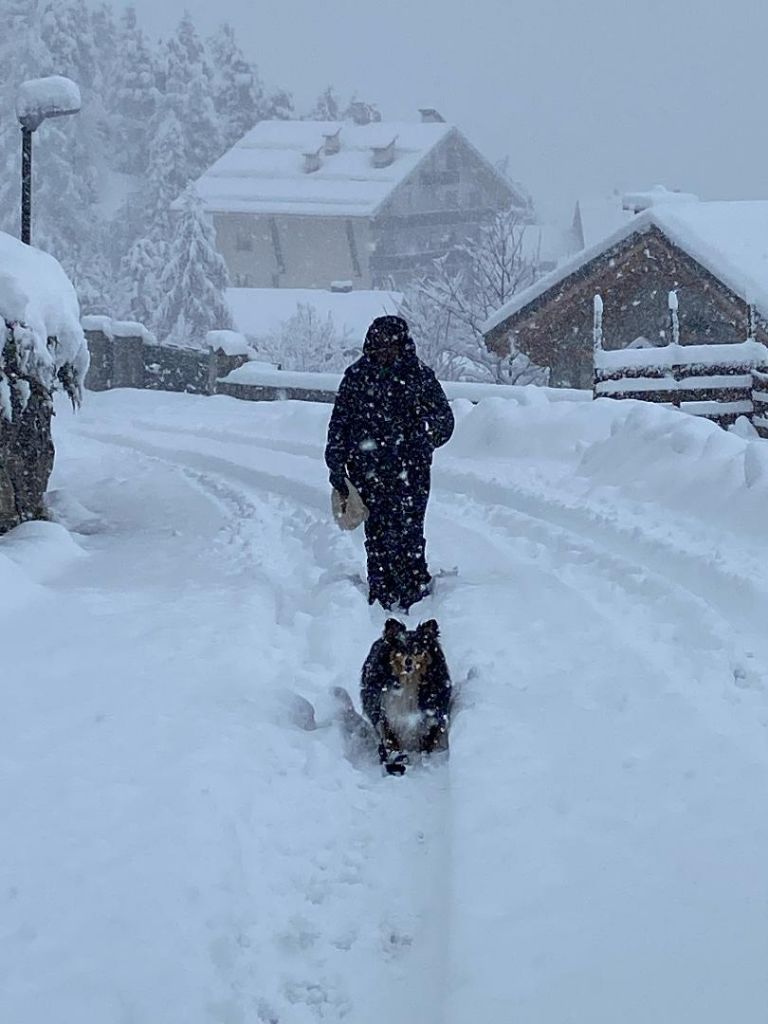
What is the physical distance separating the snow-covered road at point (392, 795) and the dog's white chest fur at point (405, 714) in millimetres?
184

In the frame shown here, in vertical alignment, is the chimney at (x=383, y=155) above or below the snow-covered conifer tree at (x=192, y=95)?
below

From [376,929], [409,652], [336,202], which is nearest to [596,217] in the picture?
[336,202]

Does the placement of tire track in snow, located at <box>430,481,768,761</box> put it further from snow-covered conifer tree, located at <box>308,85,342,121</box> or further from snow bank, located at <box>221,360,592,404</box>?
snow-covered conifer tree, located at <box>308,85,342,121</box>

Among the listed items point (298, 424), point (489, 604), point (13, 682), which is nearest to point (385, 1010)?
point (13, 682)

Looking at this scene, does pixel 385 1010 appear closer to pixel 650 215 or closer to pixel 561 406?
pixel 561 406

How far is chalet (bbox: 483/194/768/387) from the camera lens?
64.4ft

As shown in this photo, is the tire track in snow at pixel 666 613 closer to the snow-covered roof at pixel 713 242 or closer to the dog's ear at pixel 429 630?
the dog's ear at pixel 429 630

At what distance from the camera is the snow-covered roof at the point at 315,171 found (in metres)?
61.6

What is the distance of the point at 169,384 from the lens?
88.1ft

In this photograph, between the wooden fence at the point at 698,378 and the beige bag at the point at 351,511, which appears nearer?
the beige bag at the point at 351,511

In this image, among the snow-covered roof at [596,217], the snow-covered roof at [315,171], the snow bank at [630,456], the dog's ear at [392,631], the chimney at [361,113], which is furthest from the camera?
the chimney at [361,113]

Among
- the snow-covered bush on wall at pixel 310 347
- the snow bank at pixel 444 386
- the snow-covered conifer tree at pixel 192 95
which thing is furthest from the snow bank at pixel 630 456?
the snow-covered conifer tree at pixel 192 95

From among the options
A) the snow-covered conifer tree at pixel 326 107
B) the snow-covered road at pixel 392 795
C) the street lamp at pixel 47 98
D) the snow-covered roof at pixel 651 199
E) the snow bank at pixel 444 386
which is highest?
the snow-covered conifer tree at pixel 326 107

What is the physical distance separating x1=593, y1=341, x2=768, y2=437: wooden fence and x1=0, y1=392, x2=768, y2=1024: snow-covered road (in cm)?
712
